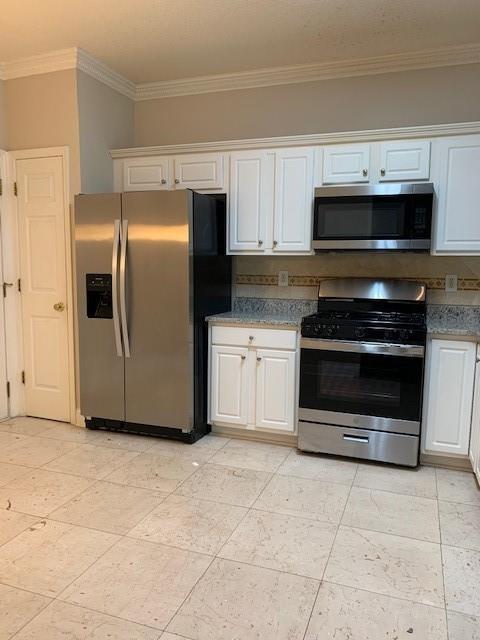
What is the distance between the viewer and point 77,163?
3463 millimetres

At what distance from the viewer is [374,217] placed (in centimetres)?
304

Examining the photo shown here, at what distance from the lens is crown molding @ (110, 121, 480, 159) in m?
2.95

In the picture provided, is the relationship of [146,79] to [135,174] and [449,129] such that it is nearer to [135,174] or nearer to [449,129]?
[135,174]

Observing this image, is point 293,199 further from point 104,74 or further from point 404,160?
point 104,74

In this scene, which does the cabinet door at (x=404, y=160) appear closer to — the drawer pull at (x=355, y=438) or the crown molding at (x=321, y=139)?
the crown molding at (x=321, y=139)

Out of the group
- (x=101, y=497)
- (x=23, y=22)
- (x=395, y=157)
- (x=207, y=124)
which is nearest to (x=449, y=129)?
(x=395, y=157)

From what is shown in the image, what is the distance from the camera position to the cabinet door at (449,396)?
286cm

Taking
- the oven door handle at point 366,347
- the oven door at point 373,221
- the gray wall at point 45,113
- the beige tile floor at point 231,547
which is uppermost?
the gray wall at point 45,113

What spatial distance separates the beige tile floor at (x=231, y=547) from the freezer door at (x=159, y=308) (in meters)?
0.33

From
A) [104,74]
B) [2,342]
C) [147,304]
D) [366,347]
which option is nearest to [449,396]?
[366,347]

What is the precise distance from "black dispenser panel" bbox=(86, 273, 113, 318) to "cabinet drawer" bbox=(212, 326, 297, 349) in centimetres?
76

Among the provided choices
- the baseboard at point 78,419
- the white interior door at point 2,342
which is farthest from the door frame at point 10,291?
the baseboard at point 78,419

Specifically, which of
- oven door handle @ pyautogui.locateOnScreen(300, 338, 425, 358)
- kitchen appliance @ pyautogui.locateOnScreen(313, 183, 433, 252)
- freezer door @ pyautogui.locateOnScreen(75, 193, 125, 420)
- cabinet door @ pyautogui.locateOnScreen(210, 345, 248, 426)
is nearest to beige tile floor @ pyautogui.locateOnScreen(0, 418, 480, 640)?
cabinet door @ pyautogui.locateOnScreen(210, 345, 248, 426)

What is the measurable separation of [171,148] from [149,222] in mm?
743
